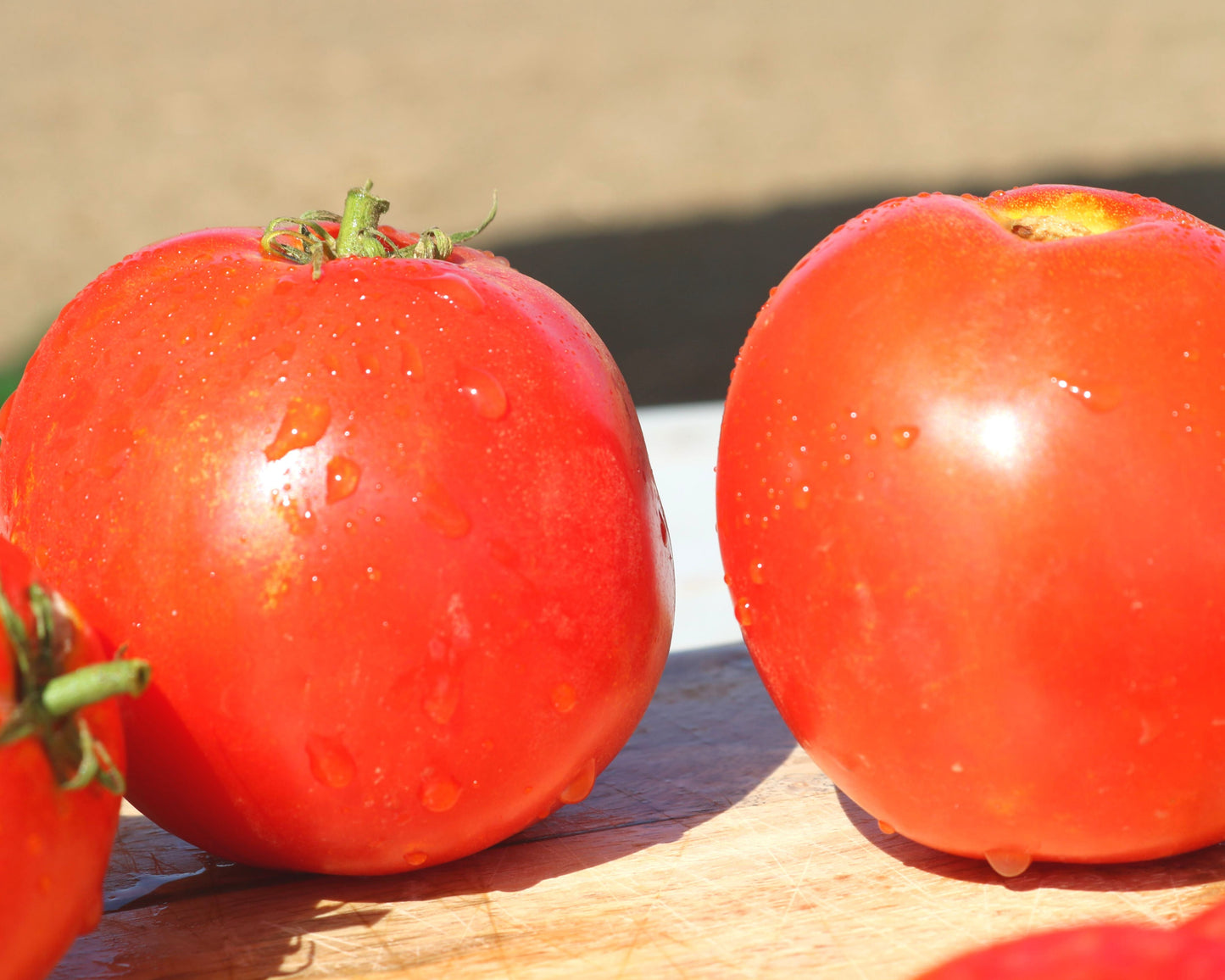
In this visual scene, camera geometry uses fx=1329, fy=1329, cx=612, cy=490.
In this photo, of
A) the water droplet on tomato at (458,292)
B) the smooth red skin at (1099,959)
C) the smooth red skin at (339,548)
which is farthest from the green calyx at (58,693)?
the smooth red skin at (1099,959)

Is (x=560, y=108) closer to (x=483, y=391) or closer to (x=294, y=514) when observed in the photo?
(x=483, y=391)

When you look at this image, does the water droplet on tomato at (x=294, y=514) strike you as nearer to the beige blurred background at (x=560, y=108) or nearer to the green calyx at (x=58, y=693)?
the green calyx at (x=58, y=693)

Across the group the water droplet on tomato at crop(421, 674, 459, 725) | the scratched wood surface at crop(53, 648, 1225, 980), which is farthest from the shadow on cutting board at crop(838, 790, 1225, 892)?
the water droplet on tomato at crop(421, 674, 459, 725)

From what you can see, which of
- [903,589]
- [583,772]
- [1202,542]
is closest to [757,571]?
[903,589]

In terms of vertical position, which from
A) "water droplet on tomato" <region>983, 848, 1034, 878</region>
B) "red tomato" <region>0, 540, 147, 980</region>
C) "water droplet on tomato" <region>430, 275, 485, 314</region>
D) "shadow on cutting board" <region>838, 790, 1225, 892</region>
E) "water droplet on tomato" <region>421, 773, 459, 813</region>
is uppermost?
"water droplet on tomato" <region>430, 275, 485, 314</region>

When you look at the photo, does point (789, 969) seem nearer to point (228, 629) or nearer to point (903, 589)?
point (903, 589)

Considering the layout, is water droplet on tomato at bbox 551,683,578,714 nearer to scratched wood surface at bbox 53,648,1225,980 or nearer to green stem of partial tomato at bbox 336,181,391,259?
scratched wood surface at bbox 53,648,1225,980
